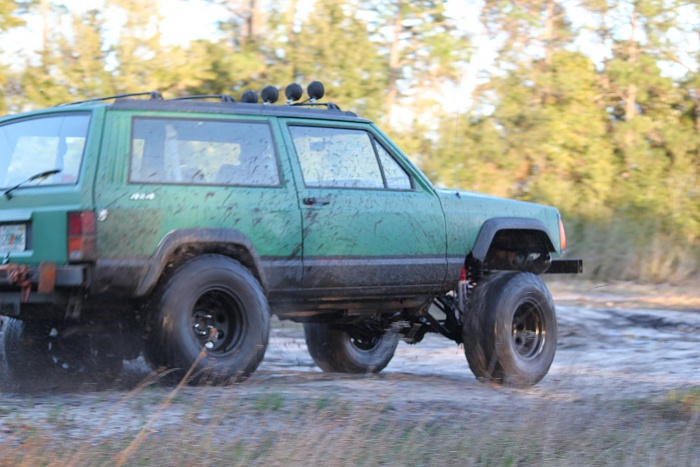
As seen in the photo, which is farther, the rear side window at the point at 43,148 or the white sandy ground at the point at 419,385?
the rear side window at the point at 43,148

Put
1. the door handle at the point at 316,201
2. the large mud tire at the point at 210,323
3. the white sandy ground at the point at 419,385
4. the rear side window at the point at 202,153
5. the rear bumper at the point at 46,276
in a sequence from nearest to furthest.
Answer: the white sandy ground at the point at 419,385 < the rear bumper at the point at 46,276 < the large mud tire at the point at 210,323 < the rear side window at the point at 202,153 < the door handle at the point at 316,201

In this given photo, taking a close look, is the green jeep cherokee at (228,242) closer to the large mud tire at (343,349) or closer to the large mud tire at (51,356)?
the large mud tire at (51,356)

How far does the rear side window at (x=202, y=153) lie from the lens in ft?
19.3

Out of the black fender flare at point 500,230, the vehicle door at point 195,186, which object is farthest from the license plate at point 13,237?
the black fender flare at point 500,230

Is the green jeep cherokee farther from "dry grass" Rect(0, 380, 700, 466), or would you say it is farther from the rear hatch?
"dry grass" Rect(0, 380, 700, 466)

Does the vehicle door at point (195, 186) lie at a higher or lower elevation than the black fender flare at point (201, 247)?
higher

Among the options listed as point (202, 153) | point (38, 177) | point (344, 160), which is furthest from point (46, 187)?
point (344, 160)

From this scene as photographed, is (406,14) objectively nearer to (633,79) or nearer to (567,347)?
(633,79)

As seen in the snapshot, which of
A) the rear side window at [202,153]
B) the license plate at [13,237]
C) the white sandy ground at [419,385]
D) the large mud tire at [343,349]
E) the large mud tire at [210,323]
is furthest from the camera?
the large mud tire at [343,349]

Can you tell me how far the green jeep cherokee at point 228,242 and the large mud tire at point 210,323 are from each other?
1cm

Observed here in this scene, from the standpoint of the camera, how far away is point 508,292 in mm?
7070

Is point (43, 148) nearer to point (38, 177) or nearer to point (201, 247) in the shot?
point (38, 177)

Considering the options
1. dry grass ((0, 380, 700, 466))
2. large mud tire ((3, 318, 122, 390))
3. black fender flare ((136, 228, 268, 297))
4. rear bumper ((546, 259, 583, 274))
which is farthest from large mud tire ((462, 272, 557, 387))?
large mud tire ((3, 318, 122, 390))

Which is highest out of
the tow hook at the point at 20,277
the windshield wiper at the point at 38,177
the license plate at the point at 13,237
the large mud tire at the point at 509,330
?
the windshield wiper at the point at 38,177
